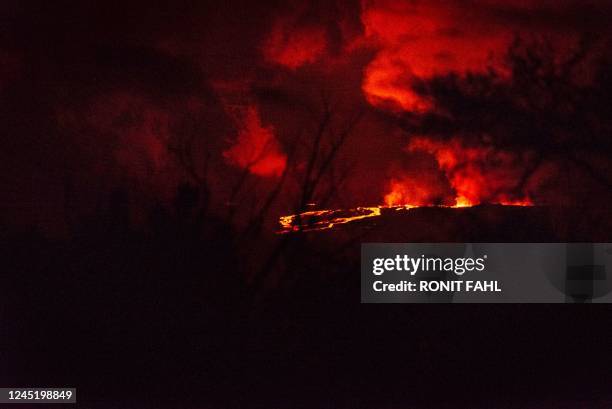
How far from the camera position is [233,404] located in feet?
17.4

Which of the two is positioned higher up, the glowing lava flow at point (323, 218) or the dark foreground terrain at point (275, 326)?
the glowing lava flow at point (323, 218)

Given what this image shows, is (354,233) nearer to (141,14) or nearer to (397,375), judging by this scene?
(397,375)
